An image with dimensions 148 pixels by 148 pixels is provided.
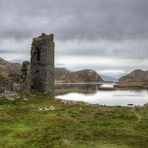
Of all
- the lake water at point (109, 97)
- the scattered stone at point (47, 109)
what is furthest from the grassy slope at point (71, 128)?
the lake water at point (109, 97)

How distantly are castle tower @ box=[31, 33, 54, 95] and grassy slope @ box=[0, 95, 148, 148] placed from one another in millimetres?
16622

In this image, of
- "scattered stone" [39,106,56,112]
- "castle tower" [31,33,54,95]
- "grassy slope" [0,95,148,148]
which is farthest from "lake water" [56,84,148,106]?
"grassy slope" [0,95,148,148]

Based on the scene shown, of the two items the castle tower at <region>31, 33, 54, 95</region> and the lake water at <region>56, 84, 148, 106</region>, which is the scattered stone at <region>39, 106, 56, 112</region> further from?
the lake water at <region>56, 84, 148, 106</region>

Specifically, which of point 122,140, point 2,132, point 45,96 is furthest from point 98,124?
point 45,96

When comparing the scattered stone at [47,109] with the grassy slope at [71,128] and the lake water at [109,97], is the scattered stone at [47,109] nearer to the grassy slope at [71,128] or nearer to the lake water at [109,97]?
the grassy slope at [71,128]

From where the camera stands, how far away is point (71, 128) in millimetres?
31250

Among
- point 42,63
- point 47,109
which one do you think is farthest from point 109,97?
point 47,109

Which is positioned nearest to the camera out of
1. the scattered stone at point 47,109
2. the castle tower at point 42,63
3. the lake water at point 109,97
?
the scattered stone at point 47,109

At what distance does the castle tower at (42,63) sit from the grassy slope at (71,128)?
1662 centimetres

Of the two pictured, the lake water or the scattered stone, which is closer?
the scattered stone

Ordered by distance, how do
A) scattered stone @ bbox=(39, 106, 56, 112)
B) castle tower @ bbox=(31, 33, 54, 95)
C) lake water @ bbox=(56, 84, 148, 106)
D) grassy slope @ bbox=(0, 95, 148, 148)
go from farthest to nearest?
1. lake water @ bbox=(56, 84, 148, 106)
2. castle tower @ bbox=(31, 33, 54, 95)
3. scattered stone @ bbox=(39, 106, 56, 112)
4. grassy slope @ bbox=(0, 95, 148, 148)

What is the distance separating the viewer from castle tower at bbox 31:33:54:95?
5966cm

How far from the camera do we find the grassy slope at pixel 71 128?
26.7m

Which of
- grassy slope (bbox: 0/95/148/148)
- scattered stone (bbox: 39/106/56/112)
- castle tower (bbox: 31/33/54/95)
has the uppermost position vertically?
castle tower (bbox: 31/33/54/95)
